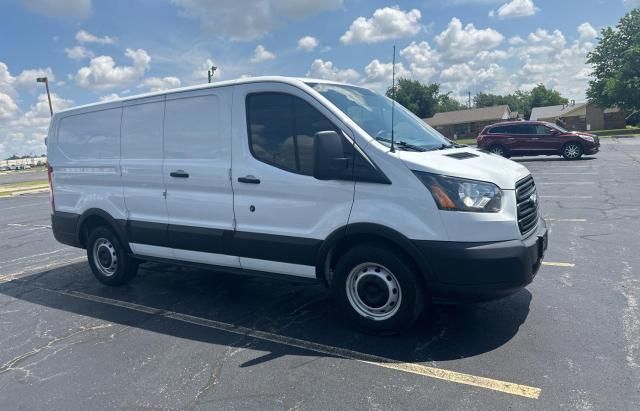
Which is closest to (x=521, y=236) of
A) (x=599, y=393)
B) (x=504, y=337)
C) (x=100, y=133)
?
(x=504, y=337)

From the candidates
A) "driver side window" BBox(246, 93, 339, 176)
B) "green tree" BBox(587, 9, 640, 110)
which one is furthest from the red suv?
"green tree" BBox(587, 9, 640, 110)

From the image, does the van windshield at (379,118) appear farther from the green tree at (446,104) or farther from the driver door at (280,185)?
the green tree at (446,104)

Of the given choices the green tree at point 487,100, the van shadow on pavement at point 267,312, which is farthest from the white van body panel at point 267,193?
the green tree at point 487,100

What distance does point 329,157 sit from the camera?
152 inches

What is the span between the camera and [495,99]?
12888cm

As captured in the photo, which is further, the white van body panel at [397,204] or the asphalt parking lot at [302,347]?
the white van body panel at [397,204]

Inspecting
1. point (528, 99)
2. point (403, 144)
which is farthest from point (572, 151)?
point (528, 99)

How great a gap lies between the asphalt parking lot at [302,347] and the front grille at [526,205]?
0.88 metres

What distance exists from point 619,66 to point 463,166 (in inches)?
2250

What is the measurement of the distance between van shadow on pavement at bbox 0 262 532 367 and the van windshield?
1.59 meters

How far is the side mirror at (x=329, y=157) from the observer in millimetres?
3834

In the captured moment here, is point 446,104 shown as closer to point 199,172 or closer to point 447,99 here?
point 447,99

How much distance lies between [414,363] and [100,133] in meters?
4.58

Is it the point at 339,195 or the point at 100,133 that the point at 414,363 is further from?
the point at 100,133
